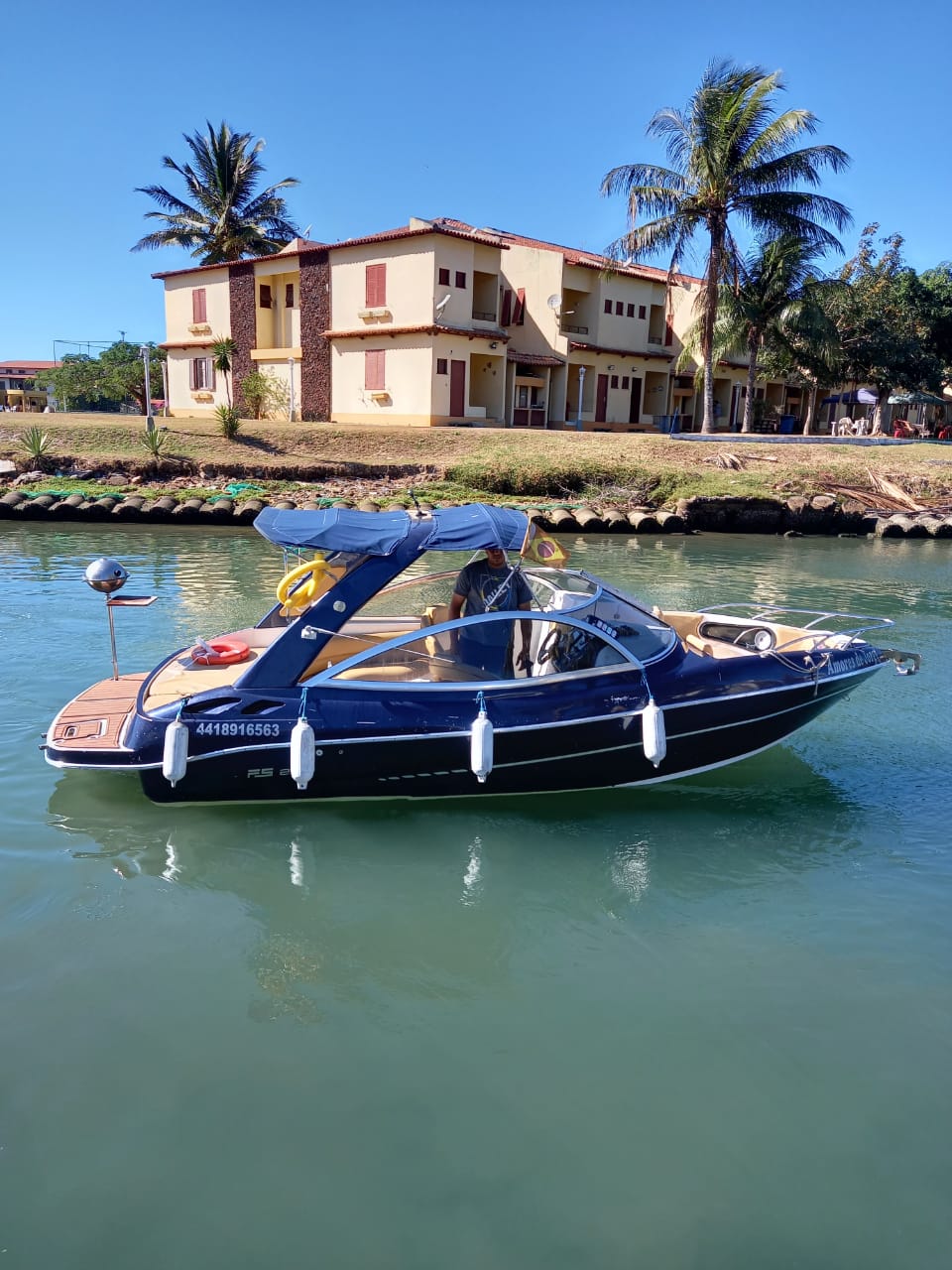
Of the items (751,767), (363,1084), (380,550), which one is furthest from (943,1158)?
(380,550)

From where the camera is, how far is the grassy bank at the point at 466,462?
29094 mm

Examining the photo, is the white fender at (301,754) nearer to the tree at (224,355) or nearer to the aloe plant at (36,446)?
the aloe plant at (36,446)

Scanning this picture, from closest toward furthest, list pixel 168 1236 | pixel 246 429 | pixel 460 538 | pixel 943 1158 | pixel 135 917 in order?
pixel 168 1236, pixel 943 1158, pixel 135 917, pixel 460 538, pixel 246 429

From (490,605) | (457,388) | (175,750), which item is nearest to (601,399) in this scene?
(457,388)

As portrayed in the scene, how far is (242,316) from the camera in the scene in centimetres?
4116

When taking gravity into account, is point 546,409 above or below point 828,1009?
above

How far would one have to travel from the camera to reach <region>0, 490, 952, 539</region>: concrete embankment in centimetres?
2475

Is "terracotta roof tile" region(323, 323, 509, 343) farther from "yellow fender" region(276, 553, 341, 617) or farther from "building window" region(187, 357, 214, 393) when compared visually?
"yellow fender" region(276, 553, 341, 617)

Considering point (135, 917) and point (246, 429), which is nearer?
point (135, 917)

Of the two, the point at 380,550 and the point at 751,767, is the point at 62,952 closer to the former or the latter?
the point at 380,550

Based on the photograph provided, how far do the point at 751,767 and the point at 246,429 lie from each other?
2876cm

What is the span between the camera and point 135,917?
19.3ft

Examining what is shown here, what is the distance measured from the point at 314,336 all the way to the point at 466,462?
40.6 feet

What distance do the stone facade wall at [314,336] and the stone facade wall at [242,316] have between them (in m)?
3.22
